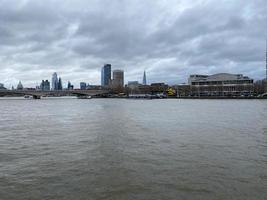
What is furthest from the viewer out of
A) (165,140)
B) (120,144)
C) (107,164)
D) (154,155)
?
(165,140)

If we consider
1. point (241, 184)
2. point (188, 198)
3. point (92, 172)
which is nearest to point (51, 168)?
point (92, 172)

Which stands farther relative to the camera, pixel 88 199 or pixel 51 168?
pixel 51 168

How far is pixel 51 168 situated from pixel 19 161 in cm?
220

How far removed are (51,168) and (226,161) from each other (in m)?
7.01

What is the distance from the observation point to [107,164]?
1465 centimetres

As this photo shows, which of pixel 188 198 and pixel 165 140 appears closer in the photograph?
pixel 188 198

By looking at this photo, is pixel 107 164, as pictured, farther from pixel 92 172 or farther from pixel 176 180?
pixel 176 180

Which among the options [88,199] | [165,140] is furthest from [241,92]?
[88,199]

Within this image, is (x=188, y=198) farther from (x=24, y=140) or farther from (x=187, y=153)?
(x=24, y=140)

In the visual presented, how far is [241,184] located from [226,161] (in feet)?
11.4

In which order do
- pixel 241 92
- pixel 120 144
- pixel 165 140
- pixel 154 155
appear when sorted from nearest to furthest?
1. pixel 154 155
2. pixel 120 144
3. pixel 165 140
4. pixel 241 92

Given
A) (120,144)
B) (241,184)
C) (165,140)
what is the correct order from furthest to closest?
(165,140) < (120,144) < (241,184)

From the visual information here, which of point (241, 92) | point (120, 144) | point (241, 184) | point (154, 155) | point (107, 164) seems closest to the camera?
point (241, 184)

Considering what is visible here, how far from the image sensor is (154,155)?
643 inches
